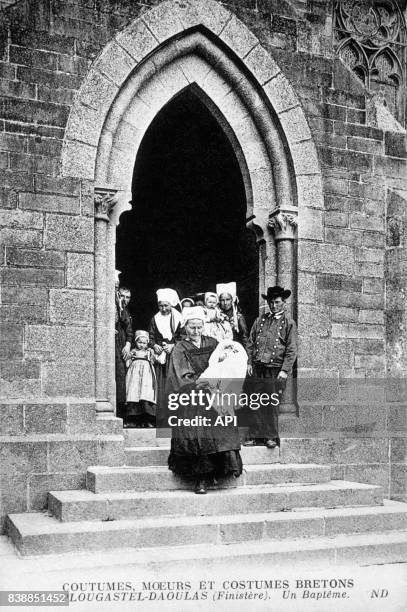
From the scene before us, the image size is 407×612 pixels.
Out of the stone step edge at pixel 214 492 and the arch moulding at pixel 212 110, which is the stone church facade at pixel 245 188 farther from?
the stone step edge at pixel 214 492

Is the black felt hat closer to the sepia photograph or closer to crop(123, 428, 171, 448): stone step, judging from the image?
the sepia photograph

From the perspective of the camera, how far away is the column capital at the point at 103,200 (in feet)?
26.6

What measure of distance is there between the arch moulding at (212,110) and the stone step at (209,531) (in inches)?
66.0

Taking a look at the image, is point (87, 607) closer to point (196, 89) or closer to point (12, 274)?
point (12, 274)

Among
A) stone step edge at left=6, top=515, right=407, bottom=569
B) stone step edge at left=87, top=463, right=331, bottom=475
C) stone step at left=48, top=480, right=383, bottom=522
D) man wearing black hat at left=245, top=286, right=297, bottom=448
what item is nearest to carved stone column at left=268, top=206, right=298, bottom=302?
man wearing black hat at left=245, top=286, right=297, bottom=448

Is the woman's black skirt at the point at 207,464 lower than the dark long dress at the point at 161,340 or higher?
lower

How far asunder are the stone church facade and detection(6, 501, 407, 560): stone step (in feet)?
3.56

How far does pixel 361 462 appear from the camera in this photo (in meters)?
8.84

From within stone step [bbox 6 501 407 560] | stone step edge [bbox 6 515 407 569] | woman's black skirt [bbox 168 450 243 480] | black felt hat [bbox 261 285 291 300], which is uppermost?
black felt hat [bbox 261 285 291 300]

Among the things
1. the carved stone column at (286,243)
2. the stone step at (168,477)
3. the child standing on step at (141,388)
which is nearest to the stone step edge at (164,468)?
the stone step at (168,477)

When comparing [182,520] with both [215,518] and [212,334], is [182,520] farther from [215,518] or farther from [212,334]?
[212,334]

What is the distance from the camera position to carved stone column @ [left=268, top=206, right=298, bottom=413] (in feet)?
28.8

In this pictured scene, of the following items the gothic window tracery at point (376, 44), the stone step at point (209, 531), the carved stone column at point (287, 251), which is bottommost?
the stone step at point (209, 531)

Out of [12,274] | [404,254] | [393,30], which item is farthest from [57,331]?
[393,30]
